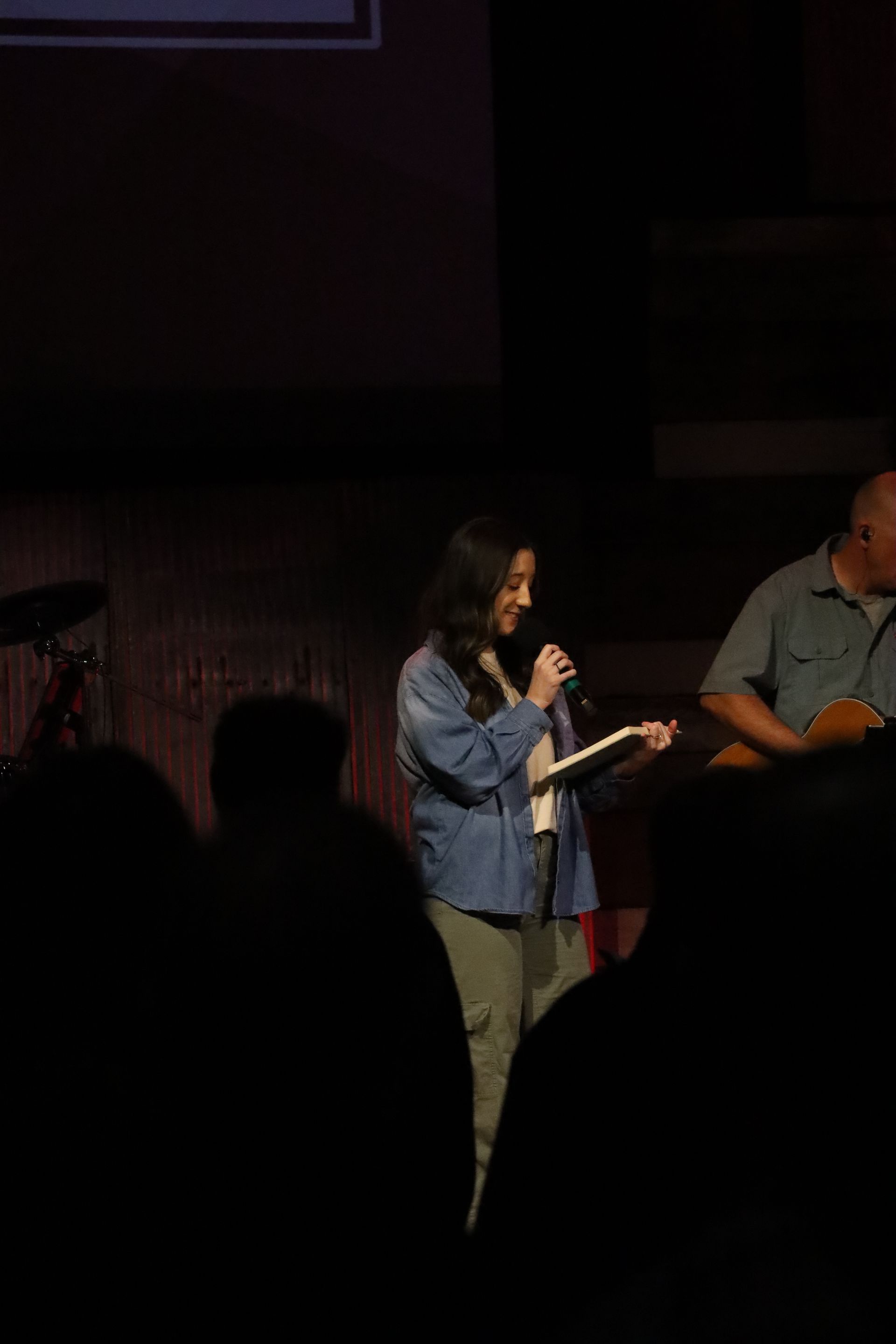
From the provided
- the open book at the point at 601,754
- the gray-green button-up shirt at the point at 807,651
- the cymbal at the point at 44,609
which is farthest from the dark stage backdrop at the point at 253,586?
the open book at the point at 601,754

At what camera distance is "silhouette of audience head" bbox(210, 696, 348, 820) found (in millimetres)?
1542

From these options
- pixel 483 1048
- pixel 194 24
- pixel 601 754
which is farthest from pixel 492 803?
pixel 194 24

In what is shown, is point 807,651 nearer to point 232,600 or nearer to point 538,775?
point 538,775

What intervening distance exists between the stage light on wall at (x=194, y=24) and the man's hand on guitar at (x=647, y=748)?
2734 millimetres

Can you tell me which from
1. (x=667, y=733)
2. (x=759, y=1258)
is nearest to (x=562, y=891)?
(x=667, y=733)

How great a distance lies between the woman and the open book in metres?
0.07

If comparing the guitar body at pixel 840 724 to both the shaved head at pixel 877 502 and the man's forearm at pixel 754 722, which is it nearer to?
the man's forearm at pixel 754 722

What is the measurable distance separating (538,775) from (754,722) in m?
0.57

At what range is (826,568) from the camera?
10.3ft

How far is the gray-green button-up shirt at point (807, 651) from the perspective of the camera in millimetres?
3064

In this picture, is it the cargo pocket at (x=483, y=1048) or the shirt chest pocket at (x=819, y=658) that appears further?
the shirt chest pocket at (x=819, y=658)

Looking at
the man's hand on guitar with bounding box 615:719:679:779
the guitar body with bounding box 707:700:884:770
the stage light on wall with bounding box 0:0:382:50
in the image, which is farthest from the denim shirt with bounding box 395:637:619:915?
the stage light on wall with bounding box 0:0:382:50

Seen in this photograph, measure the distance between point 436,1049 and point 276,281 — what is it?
365 cm

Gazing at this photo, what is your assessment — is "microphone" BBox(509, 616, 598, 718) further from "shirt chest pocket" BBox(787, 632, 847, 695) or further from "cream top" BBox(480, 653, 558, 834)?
"shirt chest pocket" BBox(787, 632, 847, 695)
